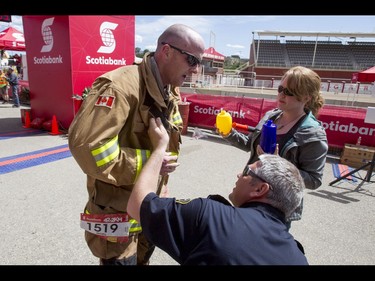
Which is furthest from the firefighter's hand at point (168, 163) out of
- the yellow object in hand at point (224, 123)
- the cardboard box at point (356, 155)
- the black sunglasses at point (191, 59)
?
the cardboard box at point (356, 155)

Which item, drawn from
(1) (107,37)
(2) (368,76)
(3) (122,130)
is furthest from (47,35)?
(2) (368,76)

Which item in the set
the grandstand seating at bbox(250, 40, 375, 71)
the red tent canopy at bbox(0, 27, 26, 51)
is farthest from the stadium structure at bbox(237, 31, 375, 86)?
the red tent canopy at bbox(0, 27, 26, 51)

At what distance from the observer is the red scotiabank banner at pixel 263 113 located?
23.3 ft

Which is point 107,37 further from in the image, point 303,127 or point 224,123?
point 303,127

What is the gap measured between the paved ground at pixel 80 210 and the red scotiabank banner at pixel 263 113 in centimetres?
133

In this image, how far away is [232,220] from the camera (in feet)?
3.80

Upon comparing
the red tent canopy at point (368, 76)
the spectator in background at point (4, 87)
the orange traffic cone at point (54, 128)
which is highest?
the red tent canopy at point (368, 76)

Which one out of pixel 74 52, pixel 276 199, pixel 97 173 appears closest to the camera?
pixel 276 199

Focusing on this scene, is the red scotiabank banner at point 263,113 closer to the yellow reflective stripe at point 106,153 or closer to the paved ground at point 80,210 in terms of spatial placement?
the paved ground at point 80,210
